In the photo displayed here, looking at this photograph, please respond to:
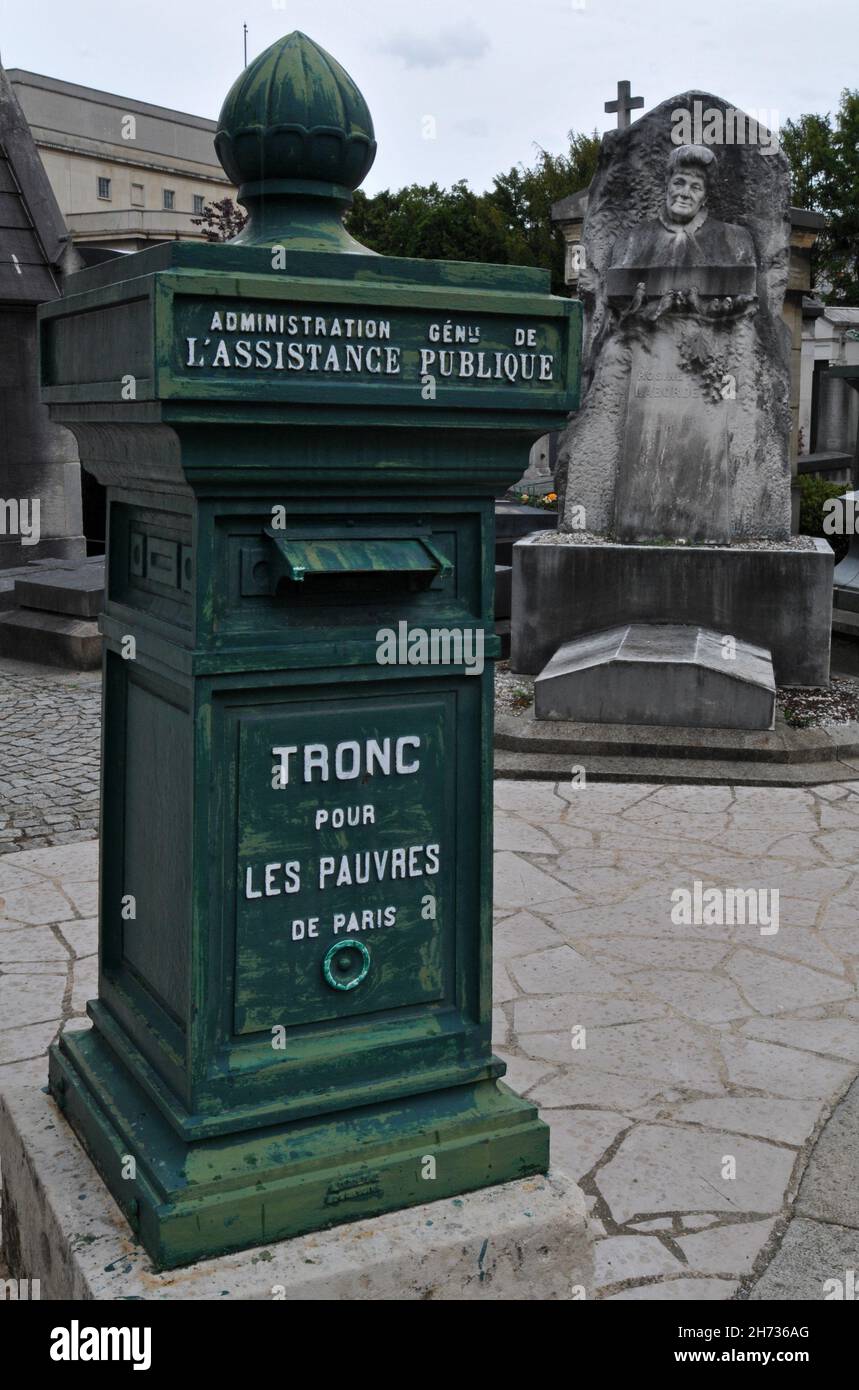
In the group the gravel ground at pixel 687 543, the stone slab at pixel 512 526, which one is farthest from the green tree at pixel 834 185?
the gravel ground at pixel 687 543

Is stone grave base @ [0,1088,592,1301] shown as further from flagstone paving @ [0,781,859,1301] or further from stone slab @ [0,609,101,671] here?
stone slab @ [0,609,101,671]

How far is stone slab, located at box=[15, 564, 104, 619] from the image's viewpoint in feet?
30.8

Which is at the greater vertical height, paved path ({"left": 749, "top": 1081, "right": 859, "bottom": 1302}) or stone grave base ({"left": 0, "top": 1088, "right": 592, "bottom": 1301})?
stone grave base ({"left": 0, "top": 1088, "right": 592, "bottom": 1301})

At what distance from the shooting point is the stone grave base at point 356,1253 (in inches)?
84.0

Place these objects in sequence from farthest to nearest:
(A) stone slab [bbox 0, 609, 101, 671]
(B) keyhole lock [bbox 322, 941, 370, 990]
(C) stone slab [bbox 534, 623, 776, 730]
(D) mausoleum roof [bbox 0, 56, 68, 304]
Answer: (D) mausoleum roof [bbox 0, 56, 68, 304]
(A) stone slab [bbox 0, 609, 101, 671]
(C) stone slab [bbox 534, 623, 776, 730]
(B) keyhole lock [bbox 322, 941, 370, 990]

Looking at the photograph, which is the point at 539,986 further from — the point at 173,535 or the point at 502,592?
the point at 502,592

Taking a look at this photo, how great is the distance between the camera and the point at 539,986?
4.29m

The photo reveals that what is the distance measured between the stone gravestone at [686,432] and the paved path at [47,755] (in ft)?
8.66

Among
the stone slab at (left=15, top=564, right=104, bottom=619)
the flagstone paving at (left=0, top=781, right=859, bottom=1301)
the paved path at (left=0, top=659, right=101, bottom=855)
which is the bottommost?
the flagstone paving at (left=0, top=781, right=859, bottom=1301)

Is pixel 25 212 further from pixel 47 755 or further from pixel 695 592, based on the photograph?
pixel 695 592

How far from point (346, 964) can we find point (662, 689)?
489cm

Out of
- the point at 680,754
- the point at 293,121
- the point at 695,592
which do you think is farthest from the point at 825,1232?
the point at 695,592

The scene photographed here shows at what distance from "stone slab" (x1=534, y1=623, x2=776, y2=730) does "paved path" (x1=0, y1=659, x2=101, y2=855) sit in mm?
2423

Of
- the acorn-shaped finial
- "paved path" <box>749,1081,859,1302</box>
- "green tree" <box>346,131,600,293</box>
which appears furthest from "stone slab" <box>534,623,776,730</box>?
"green tree" <box>346,131,600,293</box>
